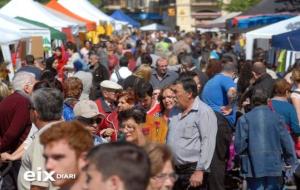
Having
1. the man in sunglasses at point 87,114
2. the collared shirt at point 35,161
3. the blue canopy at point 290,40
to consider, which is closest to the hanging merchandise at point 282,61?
the blue canopy at point 290,40

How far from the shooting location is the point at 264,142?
8.69m

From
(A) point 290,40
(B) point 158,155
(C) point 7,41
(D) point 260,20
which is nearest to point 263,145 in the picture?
(B) point 158,155

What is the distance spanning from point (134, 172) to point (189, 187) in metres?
4.72

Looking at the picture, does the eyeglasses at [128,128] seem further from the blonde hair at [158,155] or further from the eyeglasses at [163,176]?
the blonde hair at [158,155]

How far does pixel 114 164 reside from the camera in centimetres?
341

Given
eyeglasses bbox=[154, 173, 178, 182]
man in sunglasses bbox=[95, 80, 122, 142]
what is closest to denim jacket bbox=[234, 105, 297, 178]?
man in sunglasses bbox=[95, 80, 122, 142]

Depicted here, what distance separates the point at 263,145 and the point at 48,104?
3.30 m

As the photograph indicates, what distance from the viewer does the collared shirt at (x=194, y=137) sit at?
7.90m

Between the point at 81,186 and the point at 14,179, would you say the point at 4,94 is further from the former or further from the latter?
the point at 81,186

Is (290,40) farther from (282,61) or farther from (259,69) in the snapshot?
(282,61)

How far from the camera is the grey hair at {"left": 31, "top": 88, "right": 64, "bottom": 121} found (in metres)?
6.01

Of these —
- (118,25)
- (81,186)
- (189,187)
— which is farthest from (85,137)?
(118,25)

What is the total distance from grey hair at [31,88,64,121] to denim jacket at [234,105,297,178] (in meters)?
3.08

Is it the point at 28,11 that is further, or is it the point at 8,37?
the point at 28,11
